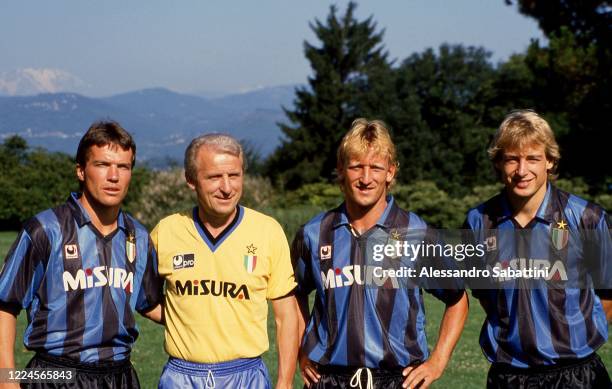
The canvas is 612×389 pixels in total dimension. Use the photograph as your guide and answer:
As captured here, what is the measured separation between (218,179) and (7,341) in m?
1.24

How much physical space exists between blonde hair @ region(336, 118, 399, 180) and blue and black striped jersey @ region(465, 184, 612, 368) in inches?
27.3

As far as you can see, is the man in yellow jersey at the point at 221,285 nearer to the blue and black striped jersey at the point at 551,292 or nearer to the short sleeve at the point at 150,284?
the short sleeve at the point at 150,284

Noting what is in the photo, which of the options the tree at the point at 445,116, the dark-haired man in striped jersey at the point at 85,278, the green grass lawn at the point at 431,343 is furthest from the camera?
the tree at the point at 445,116

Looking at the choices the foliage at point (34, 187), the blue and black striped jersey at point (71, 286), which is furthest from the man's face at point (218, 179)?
the foliage at point (34, 187)

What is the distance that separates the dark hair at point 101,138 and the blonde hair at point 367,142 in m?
1.11

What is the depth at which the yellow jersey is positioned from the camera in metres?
3.67

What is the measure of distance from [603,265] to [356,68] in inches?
1656

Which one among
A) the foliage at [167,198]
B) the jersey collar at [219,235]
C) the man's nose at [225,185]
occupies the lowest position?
the jersey collar at [219,235]

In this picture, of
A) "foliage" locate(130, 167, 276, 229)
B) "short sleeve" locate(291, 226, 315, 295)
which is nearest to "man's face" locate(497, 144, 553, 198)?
"short sleeve" locate(291, 226, 315, 295)

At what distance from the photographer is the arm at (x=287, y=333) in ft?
12.5

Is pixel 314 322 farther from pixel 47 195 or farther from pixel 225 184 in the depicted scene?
pixel 47 195

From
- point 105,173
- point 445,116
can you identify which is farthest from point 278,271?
point 445,116

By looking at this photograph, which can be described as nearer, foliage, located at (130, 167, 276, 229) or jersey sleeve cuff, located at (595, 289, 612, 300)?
jersey sleeve cuff, located at (595, 289, 612, 300)

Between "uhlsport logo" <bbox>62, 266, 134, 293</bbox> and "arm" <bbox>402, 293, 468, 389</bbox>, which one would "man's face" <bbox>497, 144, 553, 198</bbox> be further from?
"uhlsport logo" <bbox>62, 266, 134, 293</bbox>
